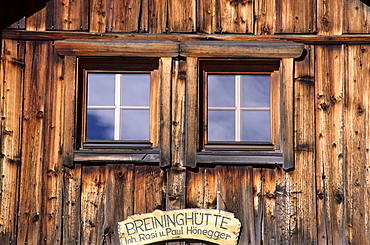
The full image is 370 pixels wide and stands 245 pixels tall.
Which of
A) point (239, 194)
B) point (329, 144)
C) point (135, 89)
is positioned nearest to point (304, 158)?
point (329, 144)

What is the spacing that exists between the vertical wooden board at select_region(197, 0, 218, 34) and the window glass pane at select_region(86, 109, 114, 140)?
1417mm

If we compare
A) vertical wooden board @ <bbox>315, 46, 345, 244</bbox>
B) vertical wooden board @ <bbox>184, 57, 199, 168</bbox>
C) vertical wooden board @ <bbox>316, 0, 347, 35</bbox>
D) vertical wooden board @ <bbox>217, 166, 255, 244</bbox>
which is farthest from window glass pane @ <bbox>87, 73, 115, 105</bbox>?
vertical wooden board @ <bbox>316, 0, 347, 35</bbox>

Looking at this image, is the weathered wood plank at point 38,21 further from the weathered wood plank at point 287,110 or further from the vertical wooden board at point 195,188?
the weathered wood plank at point 287,110

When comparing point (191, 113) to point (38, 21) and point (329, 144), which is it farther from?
point (38, 21)

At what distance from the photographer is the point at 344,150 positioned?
6.68 metres

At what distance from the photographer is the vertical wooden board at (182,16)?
6.91 meters

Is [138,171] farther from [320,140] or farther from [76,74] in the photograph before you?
[320,140]

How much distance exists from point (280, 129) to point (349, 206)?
1.12 m

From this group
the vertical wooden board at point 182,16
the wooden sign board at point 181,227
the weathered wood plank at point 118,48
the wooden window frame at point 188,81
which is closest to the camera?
the wooden sign board at point 181,227

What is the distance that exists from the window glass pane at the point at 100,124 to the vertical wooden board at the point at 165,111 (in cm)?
60

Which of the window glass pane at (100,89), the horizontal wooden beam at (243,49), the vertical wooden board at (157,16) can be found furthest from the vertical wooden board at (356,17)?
the window glass pane at (100,89)

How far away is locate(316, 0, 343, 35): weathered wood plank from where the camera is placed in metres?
6.91

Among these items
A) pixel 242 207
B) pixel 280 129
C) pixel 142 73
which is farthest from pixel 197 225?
pixel 142 73

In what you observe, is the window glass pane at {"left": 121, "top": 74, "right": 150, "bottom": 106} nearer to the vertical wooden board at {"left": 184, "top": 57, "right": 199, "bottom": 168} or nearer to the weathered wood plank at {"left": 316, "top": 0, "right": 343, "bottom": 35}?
the vertical wooden board at {"left": 184, "top": 57, "right": 199, "bottom": 168}
